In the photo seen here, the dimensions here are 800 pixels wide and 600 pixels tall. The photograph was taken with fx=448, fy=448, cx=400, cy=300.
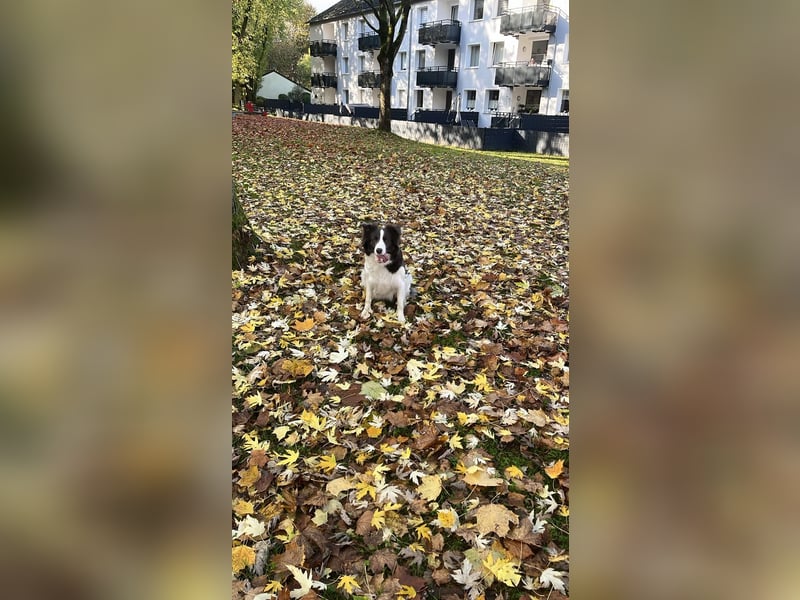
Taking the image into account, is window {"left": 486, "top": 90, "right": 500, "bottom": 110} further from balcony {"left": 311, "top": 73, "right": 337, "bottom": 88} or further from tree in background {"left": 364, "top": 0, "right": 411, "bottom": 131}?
balcony {"left": 311, "top": 73, "right": 337, "bottom": 88}

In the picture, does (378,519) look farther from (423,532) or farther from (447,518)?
(447,518)

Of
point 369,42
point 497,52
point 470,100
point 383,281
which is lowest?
point 383,281

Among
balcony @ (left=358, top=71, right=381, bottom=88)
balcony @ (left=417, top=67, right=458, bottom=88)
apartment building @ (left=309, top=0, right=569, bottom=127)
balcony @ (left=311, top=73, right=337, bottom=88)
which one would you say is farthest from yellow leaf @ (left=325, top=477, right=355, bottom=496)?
balcony @ (left=311, top=73, right=337, bottom=88)

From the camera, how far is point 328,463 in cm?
275

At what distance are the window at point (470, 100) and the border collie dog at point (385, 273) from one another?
115 feet

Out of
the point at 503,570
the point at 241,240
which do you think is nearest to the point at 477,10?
the point at 241,240

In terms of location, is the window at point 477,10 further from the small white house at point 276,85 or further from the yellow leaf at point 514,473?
the yellow leaf at point 514,473

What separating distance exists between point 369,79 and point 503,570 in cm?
4990

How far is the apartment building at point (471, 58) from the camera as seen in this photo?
3027cm
